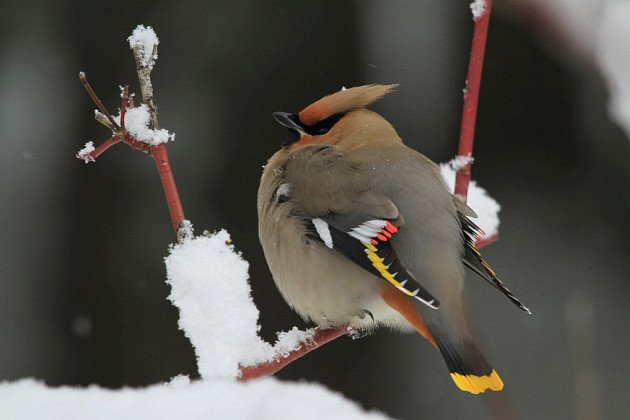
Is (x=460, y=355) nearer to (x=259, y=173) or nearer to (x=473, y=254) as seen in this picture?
(x=473, y=254)

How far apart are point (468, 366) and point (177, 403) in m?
1.15

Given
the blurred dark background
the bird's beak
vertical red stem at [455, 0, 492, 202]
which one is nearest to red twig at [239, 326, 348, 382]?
vertical red stem at [455, 0, 492, 202]

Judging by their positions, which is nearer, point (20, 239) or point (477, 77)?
point (477, 77)

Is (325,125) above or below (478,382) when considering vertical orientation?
above

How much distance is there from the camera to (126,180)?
17.1 ft

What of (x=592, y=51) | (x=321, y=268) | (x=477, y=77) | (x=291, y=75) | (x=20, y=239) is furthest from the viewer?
(x=20, y=239)

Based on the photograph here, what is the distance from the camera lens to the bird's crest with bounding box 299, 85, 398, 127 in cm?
298

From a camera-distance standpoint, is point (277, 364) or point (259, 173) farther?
point (259, 173)

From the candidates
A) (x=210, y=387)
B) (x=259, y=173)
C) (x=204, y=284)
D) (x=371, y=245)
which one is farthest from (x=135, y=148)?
(x=259, y=173)

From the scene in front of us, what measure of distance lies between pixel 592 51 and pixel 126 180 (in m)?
2.71

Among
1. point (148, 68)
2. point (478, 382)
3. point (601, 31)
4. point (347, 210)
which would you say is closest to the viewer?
point (148, 68)

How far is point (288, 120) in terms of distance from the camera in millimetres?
2998

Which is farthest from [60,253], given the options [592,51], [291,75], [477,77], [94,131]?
[477,77]

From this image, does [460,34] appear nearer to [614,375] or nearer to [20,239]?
[614,375]
